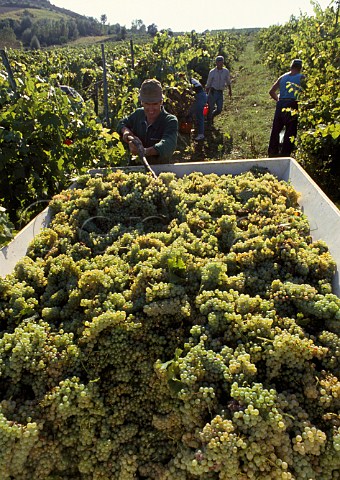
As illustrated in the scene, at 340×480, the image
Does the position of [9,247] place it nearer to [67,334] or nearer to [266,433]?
[67,334]

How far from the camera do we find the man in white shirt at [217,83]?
1061 centimetres

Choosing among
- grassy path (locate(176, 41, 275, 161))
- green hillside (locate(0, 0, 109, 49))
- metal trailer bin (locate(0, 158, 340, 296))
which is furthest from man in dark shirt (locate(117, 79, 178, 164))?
green hillside (locate(0, 0, 109, 49))

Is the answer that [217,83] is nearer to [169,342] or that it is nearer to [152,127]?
[152,127]

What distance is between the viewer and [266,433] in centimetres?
189

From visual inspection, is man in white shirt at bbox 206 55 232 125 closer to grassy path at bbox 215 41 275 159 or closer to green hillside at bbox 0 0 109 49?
grassy path at bbox 215 41 275 159

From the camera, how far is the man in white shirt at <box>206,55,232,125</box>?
1061cm

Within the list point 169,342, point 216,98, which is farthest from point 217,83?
point 169,342

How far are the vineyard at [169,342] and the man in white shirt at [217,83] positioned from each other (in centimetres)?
815

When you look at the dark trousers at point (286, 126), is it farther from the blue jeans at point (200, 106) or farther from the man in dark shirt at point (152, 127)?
the man in dark shirt at point (152, 127)

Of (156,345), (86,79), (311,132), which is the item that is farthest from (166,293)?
(86,79)

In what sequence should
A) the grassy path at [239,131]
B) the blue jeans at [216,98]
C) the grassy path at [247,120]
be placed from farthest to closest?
the blue jeans at [216,98] < the grassy path at [247,120] < the grassy path at [239,131]

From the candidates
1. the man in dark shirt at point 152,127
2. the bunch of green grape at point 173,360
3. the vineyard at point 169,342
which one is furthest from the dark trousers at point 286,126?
the bunch of green grape at point 173,360

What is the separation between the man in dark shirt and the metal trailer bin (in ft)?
0.84

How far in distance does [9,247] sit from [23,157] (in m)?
2.12
